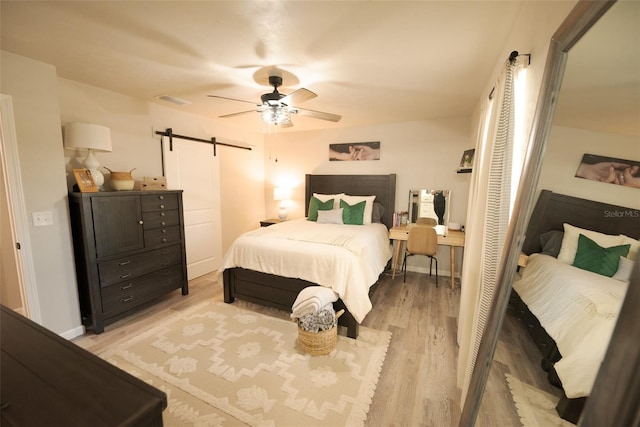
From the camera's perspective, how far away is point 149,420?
632 millimetres

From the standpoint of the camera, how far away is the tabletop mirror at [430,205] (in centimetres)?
372

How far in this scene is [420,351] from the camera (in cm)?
209

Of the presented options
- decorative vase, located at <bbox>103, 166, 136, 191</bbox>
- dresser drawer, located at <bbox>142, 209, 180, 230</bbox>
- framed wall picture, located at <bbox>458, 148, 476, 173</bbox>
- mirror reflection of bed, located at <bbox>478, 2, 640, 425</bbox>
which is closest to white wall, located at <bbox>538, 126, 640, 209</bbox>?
mirror reflection of bed, located at <bbox>478, 2, 640, 425</bbox>

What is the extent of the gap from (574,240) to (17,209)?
133 inches

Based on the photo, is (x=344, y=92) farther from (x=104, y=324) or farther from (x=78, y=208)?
(x=104, y=324)

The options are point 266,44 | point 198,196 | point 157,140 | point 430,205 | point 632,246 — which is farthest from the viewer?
point 430,205

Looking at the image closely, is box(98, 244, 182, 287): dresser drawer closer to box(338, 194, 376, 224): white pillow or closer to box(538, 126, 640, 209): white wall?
box(338, 194, 376, 224): white pillow

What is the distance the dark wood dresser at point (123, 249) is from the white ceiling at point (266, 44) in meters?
1.16

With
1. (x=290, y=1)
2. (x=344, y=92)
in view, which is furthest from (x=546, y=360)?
(x=344, y=92)

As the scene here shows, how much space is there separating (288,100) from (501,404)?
236 centimetres

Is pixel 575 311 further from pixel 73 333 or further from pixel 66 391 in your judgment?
pixel 73 333

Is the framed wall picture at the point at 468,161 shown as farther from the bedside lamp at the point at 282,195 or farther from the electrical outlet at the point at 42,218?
the electrical outlet at the point at 42,218

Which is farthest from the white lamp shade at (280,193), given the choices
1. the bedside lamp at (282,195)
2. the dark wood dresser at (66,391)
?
the dark wood dresser at (66,391)

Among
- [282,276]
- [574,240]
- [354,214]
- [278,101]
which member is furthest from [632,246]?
[354,214]
